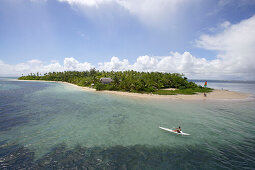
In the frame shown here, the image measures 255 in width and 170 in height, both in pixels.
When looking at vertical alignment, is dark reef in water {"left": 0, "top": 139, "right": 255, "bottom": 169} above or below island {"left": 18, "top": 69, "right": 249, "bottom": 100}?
below

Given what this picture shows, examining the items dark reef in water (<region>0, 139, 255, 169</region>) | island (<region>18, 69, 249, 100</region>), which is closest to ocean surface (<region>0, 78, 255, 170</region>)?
dark reef in water (<region>0, 139, 255, 169</region>)

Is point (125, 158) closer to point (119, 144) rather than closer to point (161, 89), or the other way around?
point (119, 144)

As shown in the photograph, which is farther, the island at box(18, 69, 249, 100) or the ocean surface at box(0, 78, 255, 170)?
the island at box(18, 69, 249, 100)

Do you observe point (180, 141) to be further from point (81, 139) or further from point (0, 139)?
point (0, 139)

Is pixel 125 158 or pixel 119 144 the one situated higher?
pixel 119 144

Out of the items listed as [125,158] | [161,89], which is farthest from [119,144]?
[161,89]

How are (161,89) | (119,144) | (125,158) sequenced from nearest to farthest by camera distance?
(125,158), (119,144), (161,89)

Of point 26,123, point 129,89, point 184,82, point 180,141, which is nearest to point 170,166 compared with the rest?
point 180,141

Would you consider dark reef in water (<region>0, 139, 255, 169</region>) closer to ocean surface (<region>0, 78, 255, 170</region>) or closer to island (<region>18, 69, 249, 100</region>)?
ocean surface (<region>0, 78, 255, 170</region>)
